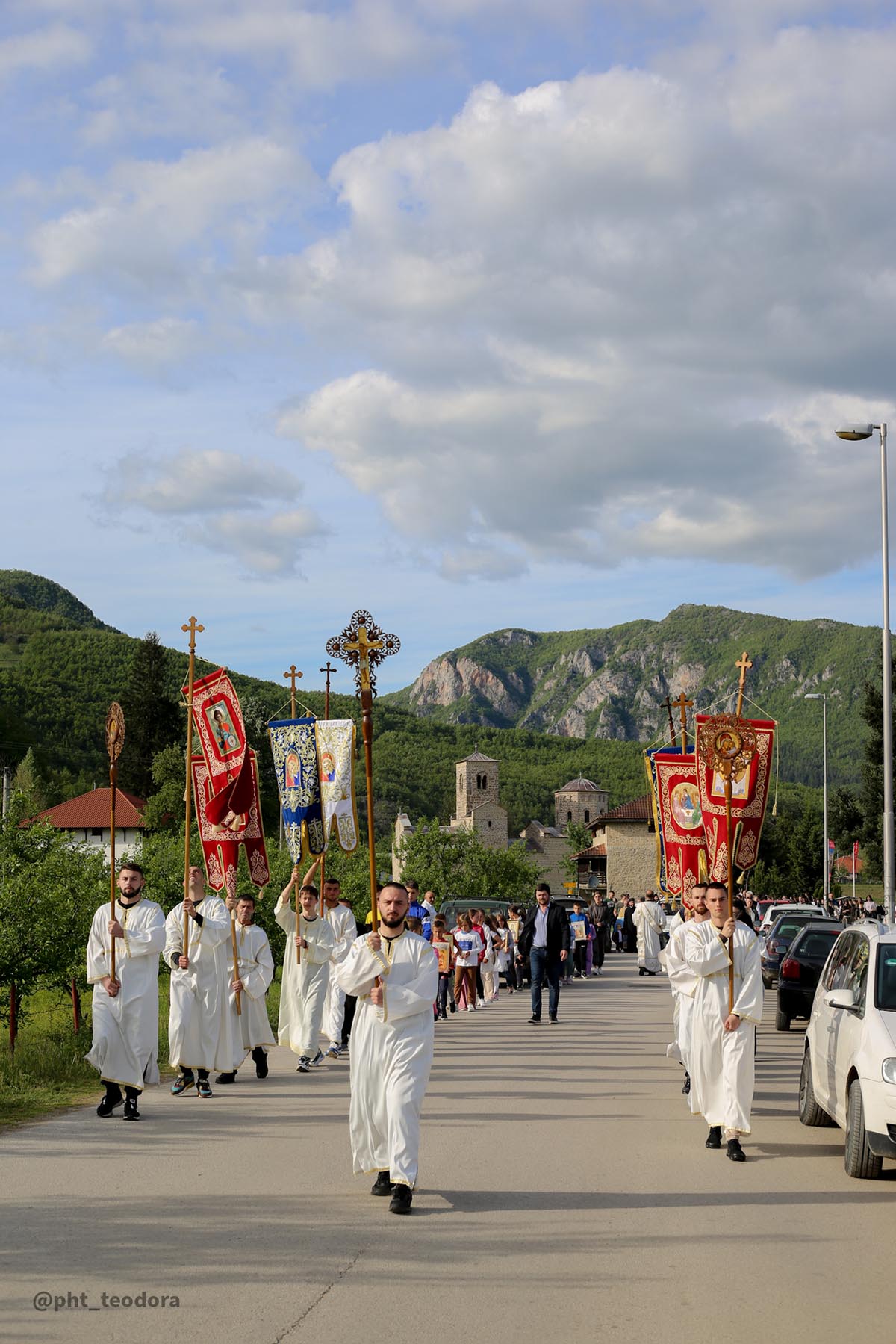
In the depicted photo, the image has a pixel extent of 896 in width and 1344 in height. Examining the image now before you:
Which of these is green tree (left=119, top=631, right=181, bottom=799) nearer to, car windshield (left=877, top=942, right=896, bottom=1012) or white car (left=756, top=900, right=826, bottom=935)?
white car (left=756, top=900, right=826, bottom=935)

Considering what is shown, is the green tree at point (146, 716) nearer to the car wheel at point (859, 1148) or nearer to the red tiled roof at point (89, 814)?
the red tiled roof at point (89, 814)

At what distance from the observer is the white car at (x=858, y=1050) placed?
27.9 feet

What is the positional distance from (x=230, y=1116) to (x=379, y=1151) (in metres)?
3.53

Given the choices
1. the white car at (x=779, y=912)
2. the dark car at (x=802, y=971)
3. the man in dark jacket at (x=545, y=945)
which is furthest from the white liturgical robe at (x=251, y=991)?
the white car at (x=779, y=912)

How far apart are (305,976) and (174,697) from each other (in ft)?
294

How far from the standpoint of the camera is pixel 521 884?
50.4m

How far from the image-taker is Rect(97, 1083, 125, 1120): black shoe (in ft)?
36.8

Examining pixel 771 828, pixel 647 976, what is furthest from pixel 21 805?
pixel 771 828

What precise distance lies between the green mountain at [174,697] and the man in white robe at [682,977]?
58820 millimetres

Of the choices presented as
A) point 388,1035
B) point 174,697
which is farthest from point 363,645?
point 174,697

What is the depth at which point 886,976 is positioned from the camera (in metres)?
9.40

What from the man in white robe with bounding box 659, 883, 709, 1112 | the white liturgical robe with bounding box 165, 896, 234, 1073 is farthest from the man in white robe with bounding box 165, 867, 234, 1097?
the man in white robe with bounding box 659, 883, 709, 1112

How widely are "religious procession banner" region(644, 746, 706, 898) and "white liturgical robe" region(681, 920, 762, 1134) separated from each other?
12.9 metres

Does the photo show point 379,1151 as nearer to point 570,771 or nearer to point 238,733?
point 238,733
